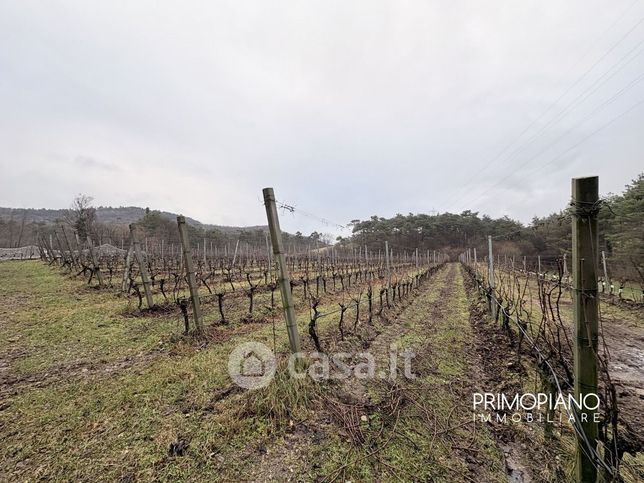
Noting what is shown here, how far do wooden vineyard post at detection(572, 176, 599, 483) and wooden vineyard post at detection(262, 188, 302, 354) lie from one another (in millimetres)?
2838

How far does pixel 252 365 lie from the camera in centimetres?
421

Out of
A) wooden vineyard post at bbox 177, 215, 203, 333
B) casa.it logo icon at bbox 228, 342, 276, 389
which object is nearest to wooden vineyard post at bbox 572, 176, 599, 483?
casa.it logo icon at bbox 228, 342, 276, 389

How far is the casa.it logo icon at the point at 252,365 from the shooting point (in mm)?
3639

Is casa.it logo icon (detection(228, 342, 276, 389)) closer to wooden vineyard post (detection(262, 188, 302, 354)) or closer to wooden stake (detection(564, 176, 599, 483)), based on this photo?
wooden vineyard post (detection(262, 188, 302, 354))

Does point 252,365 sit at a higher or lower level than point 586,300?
lower

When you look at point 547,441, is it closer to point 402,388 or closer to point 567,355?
point 402,388

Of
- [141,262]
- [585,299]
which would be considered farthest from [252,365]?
[141,262]

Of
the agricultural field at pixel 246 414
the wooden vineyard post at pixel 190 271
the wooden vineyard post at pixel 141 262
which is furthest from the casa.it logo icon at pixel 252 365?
the wooden vineyard post at pixel 141 262

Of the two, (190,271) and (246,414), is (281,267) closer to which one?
(246,414)

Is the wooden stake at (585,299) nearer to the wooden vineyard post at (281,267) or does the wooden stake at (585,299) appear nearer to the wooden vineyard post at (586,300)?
the wooden vineyard post at (586,300)

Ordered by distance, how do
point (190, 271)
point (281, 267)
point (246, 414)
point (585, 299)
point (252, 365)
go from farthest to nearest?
point (190, 271) < point (252, 365) < point (281, 267) < point (246, 414) < point (585, 299)

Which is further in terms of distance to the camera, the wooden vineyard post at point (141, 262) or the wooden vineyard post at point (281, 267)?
the wooden vineyard post at point (141, 262)

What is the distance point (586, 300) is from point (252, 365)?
13.2 ft

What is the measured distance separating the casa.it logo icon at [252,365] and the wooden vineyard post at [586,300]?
3.01 metres
